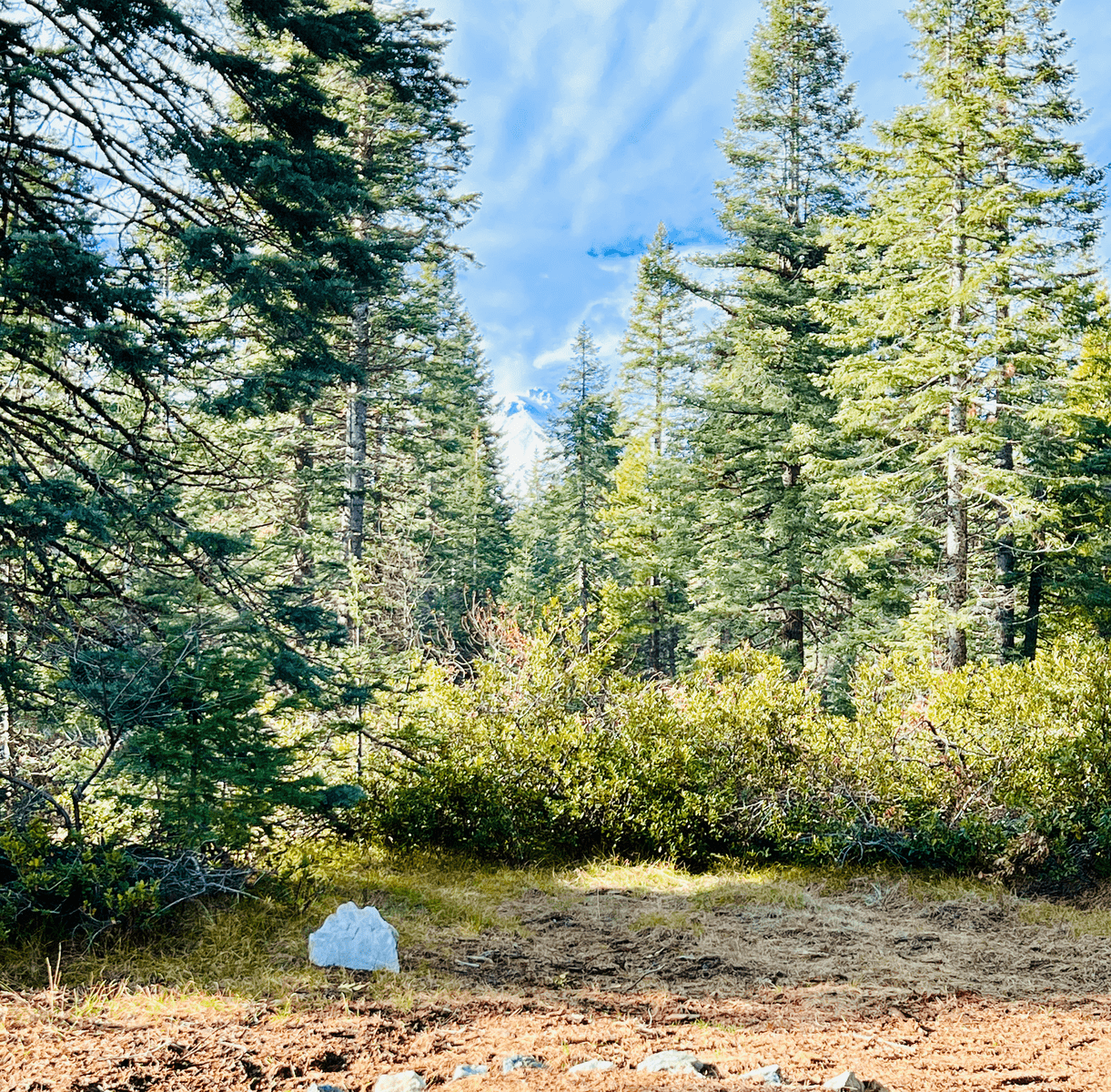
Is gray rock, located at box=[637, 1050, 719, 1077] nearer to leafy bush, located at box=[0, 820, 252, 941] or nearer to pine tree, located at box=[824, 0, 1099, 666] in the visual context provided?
leafy bush, located at box=[0, 820, 252, 941]

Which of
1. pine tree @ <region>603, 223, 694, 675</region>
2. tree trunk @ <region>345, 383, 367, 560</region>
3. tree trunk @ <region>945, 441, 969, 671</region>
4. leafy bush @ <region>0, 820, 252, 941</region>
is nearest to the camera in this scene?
leafy bush @ <region>0, 820, 252, 941</region>

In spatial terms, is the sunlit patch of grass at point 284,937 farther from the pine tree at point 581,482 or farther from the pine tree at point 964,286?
the pine tree at point 581,482

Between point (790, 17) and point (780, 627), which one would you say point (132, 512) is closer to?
point (780, 627)

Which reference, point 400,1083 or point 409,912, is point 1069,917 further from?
point 400,1083

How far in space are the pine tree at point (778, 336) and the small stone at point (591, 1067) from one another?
12.3 m

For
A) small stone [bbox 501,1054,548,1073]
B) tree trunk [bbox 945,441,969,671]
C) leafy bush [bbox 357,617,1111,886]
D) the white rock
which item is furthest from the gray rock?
tree trunk [bbox 945,441,969,671]

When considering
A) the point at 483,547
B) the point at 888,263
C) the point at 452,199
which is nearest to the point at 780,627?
the point at 888,263

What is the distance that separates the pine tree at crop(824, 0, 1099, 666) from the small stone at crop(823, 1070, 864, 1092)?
9539mm

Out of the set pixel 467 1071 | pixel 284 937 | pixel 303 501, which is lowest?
pixel 284 937

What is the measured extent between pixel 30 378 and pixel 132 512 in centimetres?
229

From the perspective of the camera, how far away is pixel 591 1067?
2701 mm

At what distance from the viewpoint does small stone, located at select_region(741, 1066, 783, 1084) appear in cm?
256

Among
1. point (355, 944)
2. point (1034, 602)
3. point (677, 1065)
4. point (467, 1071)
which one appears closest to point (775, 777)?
point (355, 944)

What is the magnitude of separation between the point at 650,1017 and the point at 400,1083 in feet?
4.32
